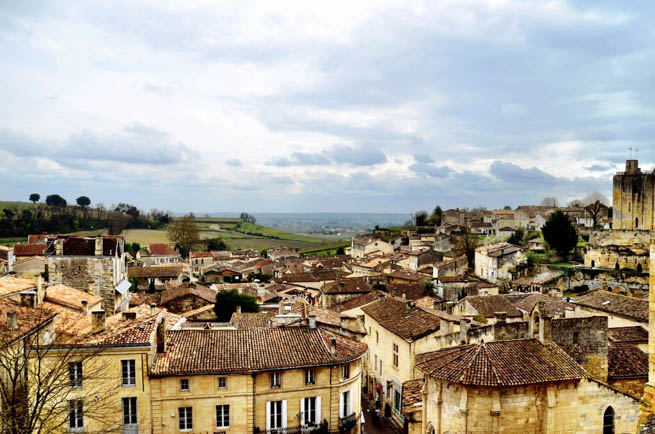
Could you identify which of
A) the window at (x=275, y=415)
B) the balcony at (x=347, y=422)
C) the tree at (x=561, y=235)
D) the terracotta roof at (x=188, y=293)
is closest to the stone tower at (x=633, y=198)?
the tree at (x=561, y=235)

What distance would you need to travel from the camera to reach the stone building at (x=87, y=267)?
135ft

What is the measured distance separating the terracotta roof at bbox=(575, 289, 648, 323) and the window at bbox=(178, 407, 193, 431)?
29.7 m

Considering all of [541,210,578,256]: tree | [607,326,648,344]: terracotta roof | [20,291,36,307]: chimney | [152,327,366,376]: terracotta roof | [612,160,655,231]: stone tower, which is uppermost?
[612,160,655,231]: stone tower

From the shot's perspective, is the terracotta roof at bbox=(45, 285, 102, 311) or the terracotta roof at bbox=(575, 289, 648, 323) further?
the terracotta roof at bbox=(575, 289, 648, 323)

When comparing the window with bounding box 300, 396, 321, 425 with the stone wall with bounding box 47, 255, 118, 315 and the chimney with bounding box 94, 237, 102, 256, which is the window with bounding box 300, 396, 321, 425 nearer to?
the stone wall with bounding box 47, 255, 118, 315

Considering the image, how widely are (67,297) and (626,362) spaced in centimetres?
3322

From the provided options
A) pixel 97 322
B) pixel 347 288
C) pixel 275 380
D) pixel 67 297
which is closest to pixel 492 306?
pixel 347 288

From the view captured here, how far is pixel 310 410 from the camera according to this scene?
25.5 m

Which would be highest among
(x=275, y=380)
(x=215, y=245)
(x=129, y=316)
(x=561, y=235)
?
(x=561, y=235)

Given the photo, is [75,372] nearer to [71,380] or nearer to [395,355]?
[71,380]

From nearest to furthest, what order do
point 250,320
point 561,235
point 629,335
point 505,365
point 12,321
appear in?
1. point 505,365
2. point 12,321
3. point 629,335
4. point 250,320
5. point 561,235

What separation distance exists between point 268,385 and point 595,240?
61.0 meters

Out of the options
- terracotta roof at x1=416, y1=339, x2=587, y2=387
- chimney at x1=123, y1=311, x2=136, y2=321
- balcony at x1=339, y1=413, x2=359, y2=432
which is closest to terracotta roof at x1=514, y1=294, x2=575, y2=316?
terracotta roof at x1=416, y1=339, x2=587, y2=387

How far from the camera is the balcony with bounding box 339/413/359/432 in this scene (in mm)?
25812
